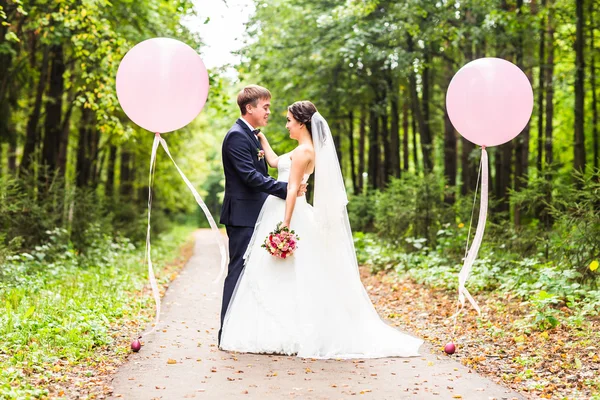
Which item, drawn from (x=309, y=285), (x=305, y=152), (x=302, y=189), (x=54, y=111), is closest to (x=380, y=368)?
(x=309, y=285)

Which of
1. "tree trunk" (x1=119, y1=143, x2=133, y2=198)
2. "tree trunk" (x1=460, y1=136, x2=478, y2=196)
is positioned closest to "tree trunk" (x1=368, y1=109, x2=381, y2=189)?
"tree trunk" (x1=460, y1=136, x2=478, y2=196)

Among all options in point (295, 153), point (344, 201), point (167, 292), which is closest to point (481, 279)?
point (344, 201)

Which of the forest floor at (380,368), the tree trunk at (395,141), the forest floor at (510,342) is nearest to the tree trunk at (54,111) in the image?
the forest floor at (380,368)

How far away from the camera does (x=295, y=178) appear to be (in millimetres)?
6828

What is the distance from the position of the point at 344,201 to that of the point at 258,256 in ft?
3.69

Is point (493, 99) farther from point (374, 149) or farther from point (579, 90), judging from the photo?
point (374, 149)

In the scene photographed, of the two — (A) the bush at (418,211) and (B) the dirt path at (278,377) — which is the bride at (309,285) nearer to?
(B) the dirt path at (278,377)

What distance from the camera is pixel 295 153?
22.6ft

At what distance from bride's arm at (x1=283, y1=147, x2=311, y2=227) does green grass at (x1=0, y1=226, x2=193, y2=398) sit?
2.36 m

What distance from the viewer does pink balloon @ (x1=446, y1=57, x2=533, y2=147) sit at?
6930mm

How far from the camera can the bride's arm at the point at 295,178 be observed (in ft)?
22.3

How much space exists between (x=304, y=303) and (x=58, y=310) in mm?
3180

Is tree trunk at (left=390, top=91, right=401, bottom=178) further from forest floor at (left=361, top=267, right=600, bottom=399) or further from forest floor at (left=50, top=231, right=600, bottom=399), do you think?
forest floor at (left=50, top=231, right=600, bottom=399)

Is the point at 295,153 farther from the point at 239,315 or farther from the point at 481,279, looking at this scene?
the point at 481,279
